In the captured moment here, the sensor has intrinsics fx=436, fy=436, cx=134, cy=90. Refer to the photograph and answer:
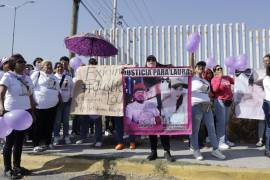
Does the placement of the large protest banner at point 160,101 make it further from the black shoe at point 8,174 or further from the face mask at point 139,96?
the black shoe at point 8,174

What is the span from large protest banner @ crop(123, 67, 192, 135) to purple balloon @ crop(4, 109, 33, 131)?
2082 mm

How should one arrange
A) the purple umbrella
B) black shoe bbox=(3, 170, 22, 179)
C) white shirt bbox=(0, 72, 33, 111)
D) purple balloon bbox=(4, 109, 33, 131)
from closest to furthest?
purple balloon bbox=(4, 109, 33, 131) → white shirt bbox=(0, 72, 33, 111) → black shoe bbox=(3, 170, 22, 179) → the purple umbrella

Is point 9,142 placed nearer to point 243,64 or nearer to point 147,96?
point 147,96

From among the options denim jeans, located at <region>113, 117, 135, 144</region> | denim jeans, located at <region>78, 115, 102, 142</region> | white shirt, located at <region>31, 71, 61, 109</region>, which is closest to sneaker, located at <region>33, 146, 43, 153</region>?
white shirt, located at <region>31, 71, 61, 109</region>

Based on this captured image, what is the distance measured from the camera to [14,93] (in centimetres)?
684

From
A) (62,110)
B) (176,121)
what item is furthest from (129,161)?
(62,110)

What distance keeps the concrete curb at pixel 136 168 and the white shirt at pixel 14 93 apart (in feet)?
4.15

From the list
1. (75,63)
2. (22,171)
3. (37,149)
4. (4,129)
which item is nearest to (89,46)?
(75,63)

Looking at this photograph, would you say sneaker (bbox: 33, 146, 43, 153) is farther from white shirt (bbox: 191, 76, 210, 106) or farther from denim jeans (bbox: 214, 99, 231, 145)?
denim jeans (bbox: 214, 99, 231, 145)

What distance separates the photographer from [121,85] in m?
8.26

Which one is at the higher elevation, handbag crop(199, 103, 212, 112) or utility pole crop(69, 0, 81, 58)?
utility pole crop(69, 0, 81, 58)

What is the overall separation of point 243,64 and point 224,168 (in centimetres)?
338

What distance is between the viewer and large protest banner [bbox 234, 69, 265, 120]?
8961 millimetres

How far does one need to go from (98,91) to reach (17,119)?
2485 mm
